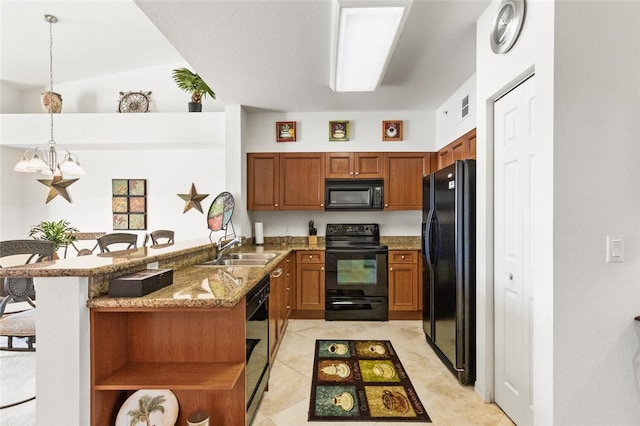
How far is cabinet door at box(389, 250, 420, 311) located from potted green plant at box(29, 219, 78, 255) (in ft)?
12.0

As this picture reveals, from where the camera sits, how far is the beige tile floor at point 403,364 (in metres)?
1.91

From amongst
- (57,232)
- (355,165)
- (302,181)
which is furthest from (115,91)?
(355,165)

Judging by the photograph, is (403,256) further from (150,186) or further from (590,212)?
(150,186)

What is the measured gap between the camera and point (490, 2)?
6.40 feet

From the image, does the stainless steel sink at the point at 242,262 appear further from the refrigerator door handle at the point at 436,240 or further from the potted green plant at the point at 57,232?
the potted green plant at the point at 57,232

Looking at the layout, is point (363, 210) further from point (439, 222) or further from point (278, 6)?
point (278, 6)

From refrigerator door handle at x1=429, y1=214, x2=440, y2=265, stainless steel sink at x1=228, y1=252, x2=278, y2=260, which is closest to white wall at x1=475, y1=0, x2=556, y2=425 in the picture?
refrigerator door handle at x1=429, y1=214, x2=440, y2=265

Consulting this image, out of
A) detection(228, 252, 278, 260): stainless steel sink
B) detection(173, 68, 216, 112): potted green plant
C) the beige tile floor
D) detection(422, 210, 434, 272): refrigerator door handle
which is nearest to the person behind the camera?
the beige tile floor

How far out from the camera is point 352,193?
4000 mm

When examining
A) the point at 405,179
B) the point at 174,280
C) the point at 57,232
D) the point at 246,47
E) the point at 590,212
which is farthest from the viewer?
the point at 405,179

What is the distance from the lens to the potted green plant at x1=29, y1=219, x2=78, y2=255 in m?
3.40

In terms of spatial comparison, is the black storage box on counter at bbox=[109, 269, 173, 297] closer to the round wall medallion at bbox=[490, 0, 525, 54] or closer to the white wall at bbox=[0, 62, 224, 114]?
the round wall medallion at bbox=[490, 0, 525, 54]

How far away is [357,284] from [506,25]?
9.33ft

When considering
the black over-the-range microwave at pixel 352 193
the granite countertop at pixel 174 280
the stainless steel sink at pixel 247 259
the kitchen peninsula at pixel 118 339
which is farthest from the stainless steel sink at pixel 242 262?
the black over-the-range microwave at pixel 352 193
